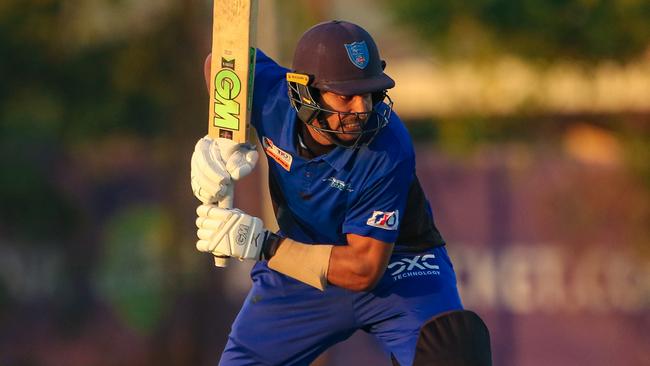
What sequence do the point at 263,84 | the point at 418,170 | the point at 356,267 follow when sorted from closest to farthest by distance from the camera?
the point at 356,267
the point at 263,84
the point at 418,170

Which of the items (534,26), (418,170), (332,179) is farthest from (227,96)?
(418,170)

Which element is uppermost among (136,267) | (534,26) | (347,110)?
(534,26)

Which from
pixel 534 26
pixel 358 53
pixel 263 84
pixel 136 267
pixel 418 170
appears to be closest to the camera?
pixel 358 53

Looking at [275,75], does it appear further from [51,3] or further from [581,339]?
[51,3]

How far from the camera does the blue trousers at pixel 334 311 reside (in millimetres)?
5531

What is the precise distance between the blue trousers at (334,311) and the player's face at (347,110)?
675 millimetres

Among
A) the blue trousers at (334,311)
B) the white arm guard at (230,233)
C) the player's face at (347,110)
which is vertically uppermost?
the player's face at (347,110)

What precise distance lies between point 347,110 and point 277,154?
0.40 metres

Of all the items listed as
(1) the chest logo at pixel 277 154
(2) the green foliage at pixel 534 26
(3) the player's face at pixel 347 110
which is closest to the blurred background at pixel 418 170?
(2) the green foliage at pixel 534 26

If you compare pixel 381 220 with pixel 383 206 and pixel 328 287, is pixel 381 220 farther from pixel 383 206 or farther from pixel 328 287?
pixel 328 287

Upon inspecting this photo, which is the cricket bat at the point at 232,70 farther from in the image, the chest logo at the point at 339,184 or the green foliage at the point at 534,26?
the green foliage at the point at 534,26

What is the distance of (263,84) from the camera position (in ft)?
18.7

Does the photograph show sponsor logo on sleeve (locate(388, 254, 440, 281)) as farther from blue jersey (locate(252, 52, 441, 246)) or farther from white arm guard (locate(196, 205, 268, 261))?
white arm guard (locate(196, 205, 268, 261))

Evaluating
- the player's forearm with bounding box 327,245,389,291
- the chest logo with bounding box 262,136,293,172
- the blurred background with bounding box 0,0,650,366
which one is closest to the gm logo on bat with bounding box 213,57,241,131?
the chest logo with bounding box 262,136,293,172
